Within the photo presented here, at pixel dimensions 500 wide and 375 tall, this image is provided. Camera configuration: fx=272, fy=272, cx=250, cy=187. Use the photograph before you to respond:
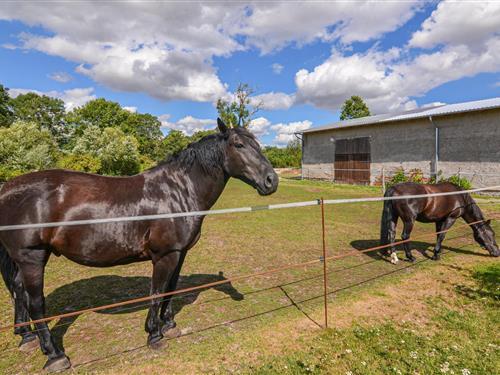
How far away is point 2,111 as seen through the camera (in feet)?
132

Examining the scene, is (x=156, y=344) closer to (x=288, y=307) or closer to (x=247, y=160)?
(x=288, y=307)

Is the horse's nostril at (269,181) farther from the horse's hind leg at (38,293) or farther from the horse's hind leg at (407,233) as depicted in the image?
the horse's hind leg at (407,233)

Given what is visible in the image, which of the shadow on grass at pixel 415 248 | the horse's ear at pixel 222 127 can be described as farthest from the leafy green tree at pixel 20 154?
the shadow on grass at pixel 415 248

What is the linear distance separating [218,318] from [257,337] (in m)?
0.67

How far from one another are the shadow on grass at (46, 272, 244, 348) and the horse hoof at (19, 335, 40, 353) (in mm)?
259

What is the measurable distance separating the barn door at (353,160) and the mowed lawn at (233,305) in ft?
46.7

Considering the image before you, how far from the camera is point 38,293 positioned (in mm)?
2559

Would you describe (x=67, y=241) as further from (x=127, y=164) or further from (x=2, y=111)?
(x=2, y=111)

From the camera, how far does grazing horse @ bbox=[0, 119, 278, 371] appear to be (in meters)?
2.51

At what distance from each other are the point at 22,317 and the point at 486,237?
319 inches

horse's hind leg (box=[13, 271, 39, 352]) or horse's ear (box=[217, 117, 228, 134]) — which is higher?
horse's ear (box=[217, 117, 228, 134])

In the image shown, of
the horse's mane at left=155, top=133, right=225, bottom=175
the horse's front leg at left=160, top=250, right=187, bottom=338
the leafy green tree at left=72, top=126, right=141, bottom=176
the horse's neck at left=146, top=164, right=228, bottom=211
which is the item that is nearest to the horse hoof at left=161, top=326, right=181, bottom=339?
the horse's front leg at left=160, top=250, right=187, bottom=338

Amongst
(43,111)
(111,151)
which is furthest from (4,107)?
(111,151)

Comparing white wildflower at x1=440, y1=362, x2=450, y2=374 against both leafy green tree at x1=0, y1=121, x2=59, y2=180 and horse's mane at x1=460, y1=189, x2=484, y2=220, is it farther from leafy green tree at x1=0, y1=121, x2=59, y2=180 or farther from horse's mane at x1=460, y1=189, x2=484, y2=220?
leafy green tree at x1=0, y1=121, x2=59, y2=180
